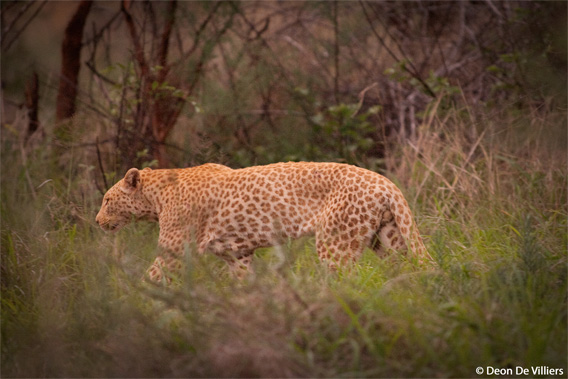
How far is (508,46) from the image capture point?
7523mm

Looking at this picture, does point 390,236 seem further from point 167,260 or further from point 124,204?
point 124,204

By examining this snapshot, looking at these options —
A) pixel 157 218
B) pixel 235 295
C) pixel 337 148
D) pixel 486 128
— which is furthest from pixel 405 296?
pixel 337 148

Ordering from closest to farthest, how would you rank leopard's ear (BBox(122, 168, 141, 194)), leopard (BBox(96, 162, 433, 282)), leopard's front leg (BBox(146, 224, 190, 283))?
leopard (BBox(96, 162, 433, 282)) → leopard's front leg (BBox(146, 224, 190, 283)) → leopard's ear (BBox(122, 168, 141, 194))

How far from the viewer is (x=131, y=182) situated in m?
4.82

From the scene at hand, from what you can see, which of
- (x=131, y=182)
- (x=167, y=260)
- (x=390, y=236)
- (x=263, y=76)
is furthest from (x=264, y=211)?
(x=263, y=76)

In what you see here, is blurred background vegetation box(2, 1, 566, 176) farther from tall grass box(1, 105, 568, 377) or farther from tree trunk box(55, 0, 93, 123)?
tall grass box(1, 105, 568, 377)

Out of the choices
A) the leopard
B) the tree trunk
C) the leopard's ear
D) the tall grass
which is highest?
the tree trunk

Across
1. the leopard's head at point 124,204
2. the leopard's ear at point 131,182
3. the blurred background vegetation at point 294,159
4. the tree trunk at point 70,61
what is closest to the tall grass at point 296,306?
the blurred background vegetation at point 294,159

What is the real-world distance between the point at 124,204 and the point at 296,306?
2.22 metres

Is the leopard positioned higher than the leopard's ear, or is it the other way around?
the leopard's ear

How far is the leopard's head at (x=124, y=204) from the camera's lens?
191 inches

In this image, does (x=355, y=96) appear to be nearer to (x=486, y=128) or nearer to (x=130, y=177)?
(x=486, y=128)

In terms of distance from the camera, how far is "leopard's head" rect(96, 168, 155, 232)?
4855 millimetres

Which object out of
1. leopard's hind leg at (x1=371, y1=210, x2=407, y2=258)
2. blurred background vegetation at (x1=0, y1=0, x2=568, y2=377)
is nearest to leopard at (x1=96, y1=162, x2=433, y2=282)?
leopard's hind leg at (x1=371, y1=210, x2=407, y2=258)
